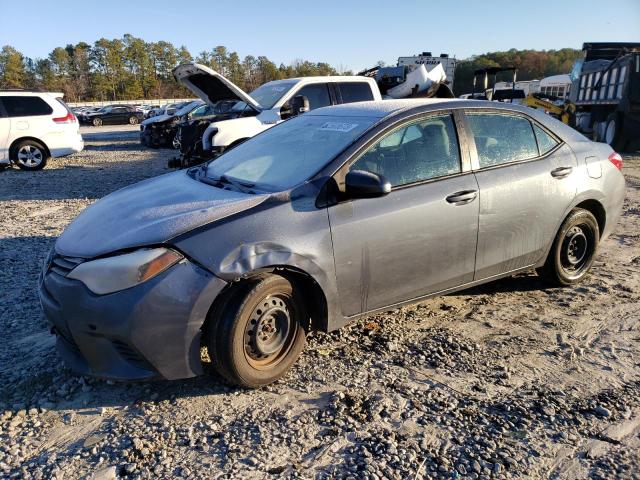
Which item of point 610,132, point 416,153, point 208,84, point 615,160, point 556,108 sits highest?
point 208,84

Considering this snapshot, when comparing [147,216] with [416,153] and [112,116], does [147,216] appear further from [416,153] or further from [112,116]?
[112,116]

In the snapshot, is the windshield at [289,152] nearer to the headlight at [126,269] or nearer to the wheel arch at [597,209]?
the headlight at [126,269]

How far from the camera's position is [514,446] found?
253 centimetres

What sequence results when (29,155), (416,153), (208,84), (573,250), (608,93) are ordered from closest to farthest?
(416,153) < (573,250) < (208,84) < (29,155) < (608,93)

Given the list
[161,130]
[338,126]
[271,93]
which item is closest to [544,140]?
[338,126]

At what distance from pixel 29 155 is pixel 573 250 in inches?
497

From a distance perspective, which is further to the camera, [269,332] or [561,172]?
[561,172]

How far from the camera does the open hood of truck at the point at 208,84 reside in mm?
9687

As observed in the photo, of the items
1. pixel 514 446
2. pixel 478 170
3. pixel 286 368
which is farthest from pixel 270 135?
pixel 514 446

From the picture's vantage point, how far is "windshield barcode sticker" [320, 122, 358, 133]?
3550 mm

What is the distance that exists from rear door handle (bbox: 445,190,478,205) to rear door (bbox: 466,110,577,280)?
0.26 ft

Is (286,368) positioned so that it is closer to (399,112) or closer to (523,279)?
(399,112)

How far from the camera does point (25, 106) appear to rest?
12.2 metres

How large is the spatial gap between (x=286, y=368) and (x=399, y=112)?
1.92 metres
